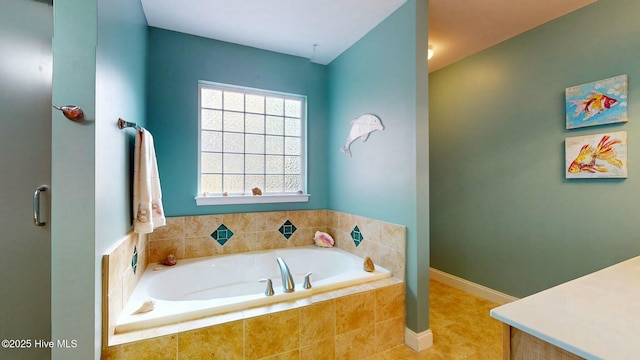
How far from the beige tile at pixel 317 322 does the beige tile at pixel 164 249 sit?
1398mm

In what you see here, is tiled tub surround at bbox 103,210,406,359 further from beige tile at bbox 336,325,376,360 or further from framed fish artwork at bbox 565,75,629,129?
framed fish artwork at bbox 565,75,629,129

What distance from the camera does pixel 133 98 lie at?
5.84 feet

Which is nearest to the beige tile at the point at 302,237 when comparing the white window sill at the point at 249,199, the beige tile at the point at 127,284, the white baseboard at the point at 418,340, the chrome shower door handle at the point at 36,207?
the white window sill at the point at 249,199

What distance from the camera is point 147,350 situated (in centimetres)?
127

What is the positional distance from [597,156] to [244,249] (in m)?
3.04

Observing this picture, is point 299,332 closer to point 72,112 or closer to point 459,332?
point 459,332

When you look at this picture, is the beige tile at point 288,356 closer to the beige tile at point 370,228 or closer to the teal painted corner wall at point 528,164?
the beige tile at point 370,228

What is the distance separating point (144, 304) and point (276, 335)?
2.55 ft

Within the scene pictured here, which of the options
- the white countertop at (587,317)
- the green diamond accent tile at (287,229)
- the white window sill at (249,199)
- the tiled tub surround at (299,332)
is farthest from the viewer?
the green diamond accent tile at (287,229)

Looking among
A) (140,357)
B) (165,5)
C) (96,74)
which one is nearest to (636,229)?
(140,357)

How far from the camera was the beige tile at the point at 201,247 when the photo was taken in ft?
7.73

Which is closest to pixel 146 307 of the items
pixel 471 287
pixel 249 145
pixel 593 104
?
pixel 249 145

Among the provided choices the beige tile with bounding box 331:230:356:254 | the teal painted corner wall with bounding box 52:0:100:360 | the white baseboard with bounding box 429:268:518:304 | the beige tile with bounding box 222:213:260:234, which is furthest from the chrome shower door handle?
the white baseboard with bounding box 429:268:518:304

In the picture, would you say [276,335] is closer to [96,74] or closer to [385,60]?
[96,74]
